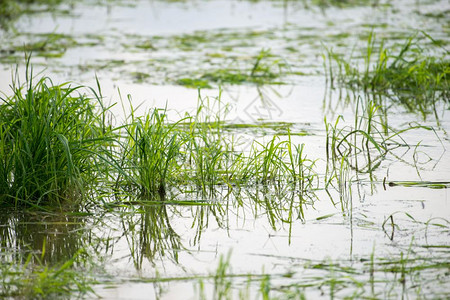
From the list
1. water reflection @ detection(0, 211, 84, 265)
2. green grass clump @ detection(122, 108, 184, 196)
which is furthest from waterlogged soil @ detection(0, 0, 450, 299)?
green grass clump @ detection(122, 108, 184, 196)

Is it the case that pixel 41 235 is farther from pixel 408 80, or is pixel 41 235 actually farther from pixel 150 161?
pixel 408 80

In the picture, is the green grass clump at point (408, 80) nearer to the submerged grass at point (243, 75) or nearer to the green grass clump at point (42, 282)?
the submerged grass at point (243, 75)

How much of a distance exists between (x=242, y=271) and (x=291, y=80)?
4.77 meters

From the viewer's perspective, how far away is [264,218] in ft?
12.9

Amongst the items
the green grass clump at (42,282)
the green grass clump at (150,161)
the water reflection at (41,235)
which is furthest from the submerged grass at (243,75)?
the green grass clump at (42,282)

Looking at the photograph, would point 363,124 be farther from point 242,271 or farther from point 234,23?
point 234,23

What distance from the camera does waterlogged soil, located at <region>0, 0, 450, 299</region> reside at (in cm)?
302

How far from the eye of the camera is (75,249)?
137 inches

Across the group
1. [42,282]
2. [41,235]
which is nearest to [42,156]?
[41,235]

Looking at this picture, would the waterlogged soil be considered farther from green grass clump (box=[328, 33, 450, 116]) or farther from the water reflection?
green grass clump (box=[328, 33, 450, 116])

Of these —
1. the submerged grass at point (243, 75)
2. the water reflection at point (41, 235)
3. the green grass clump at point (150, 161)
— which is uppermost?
the submerged grass at point (243, 75)

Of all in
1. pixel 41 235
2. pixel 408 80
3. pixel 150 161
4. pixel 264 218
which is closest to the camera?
pixel 41 235

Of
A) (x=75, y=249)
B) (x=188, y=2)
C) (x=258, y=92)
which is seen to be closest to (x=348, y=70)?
(x=258, y=92)

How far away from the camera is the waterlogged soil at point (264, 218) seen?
3018 mm
